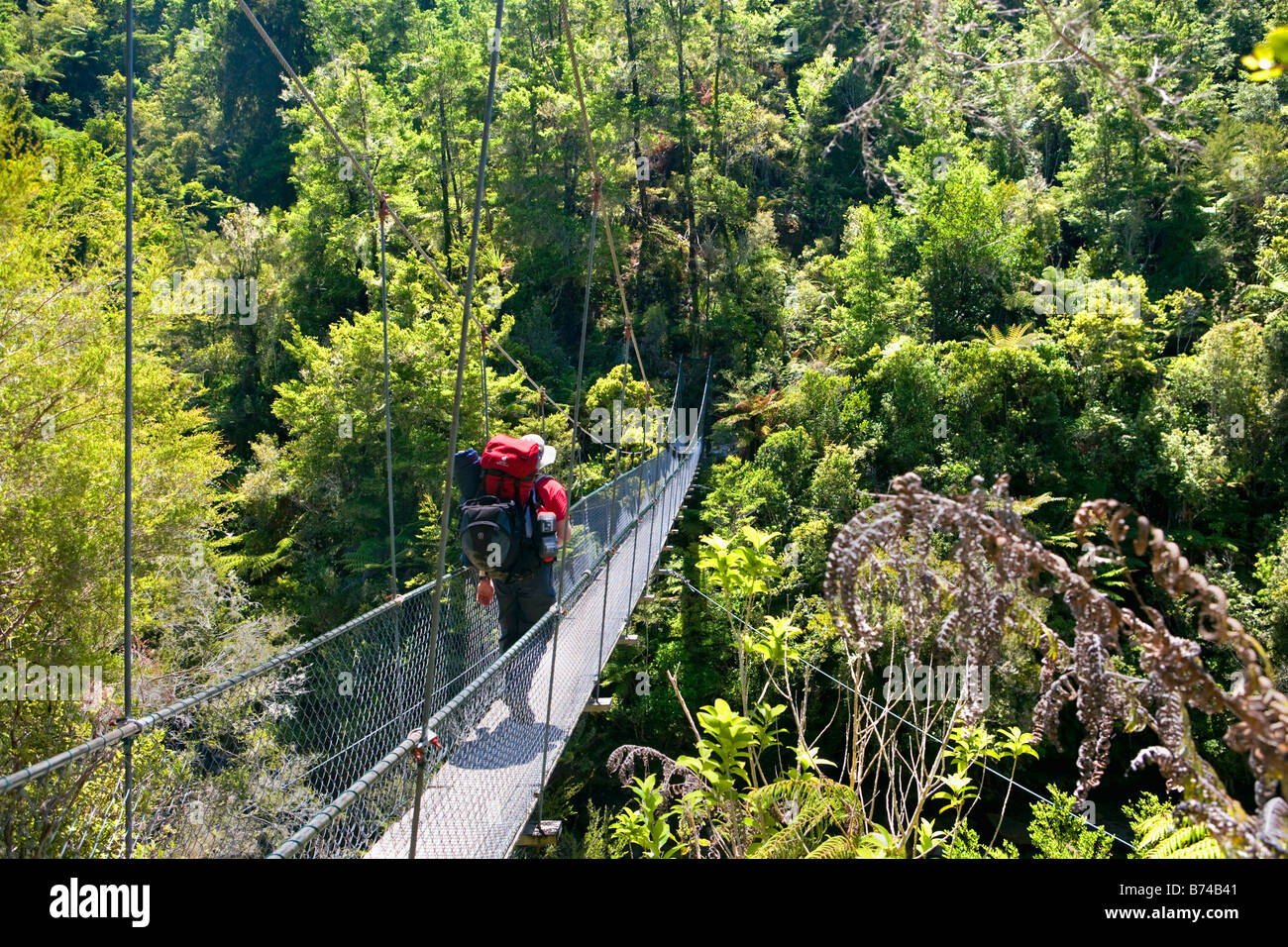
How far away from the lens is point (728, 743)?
73.1 inches

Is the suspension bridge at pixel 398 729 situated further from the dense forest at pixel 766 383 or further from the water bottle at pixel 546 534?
the dense forest at pixel 766 383

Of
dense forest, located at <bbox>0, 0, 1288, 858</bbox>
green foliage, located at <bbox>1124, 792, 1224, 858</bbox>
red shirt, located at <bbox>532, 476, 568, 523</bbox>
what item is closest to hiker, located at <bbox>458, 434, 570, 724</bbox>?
red shirt, located at <bbox>532, 476, 568, 523</bbox>

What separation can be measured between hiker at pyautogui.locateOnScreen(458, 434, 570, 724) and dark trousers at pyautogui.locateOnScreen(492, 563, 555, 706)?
1 cm

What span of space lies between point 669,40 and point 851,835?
14664 millimetres

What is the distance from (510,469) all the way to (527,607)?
0.50 m

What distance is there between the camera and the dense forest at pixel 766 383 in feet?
6.08

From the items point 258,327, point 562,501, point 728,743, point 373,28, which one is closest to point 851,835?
point 728,743

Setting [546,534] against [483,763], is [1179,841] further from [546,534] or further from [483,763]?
[546,534]

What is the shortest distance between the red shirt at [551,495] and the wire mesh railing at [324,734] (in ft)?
1.18

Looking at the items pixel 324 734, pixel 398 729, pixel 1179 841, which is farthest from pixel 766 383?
pixel 1179 841

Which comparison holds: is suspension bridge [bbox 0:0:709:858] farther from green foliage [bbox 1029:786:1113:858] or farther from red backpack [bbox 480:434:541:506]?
green foliage [bbox 1029:786:1113:858]

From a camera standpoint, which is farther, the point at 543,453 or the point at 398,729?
the point at 398,729

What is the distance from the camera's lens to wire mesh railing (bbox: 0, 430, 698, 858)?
2020 millimetres

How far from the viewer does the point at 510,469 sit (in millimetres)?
2498
